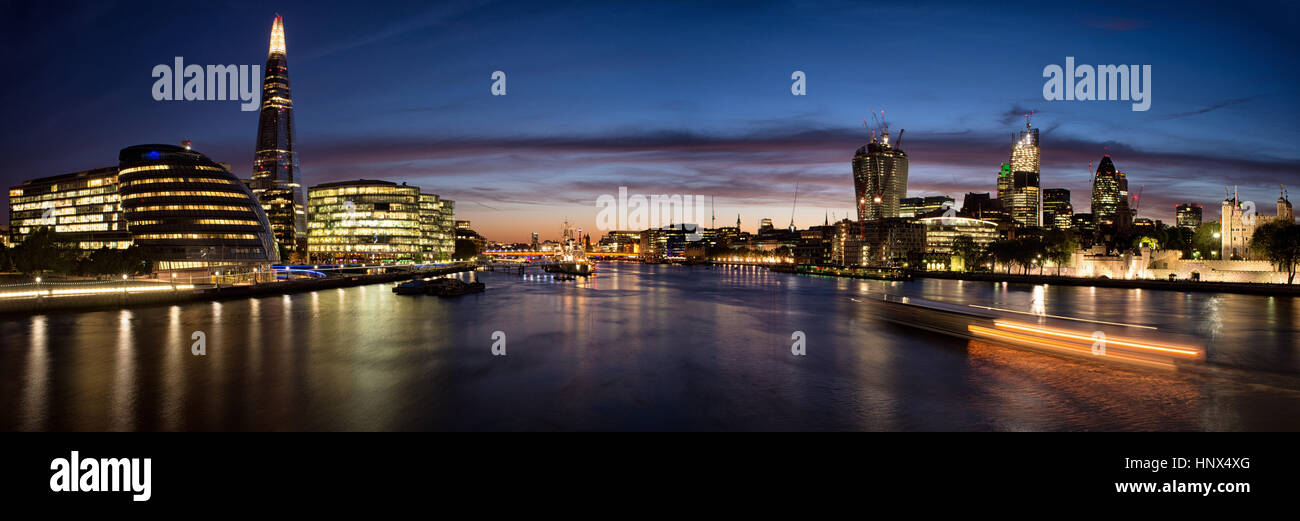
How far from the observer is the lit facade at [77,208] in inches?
4491

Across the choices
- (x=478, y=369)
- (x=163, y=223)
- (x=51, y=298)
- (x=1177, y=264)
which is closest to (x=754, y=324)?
(x=478, y=369)

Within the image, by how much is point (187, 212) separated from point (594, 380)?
11232 cm

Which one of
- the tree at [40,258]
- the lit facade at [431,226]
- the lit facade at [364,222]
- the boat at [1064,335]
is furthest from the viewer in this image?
the lit facade at [431,226]

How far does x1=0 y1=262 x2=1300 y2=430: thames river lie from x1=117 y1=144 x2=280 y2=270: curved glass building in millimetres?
71931

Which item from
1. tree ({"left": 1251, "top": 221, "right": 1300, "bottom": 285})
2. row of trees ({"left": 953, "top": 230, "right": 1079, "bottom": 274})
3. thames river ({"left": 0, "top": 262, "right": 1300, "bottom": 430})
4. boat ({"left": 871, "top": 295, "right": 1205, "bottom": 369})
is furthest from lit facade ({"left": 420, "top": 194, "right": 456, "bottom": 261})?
tree ({"left": 1251, "top": 221, "right": 1300, "bottom": 285})

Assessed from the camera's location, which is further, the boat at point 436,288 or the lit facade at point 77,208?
the lit facade at point 77,208

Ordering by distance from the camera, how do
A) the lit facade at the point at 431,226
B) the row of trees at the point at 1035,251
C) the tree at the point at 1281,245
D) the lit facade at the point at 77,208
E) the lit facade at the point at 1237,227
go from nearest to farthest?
the tree at the point at 1281,245 → the lit facade at the point at 1237,227 → the row of trees at the point at 1035,251 → the lit facade at the point at 77,208 → the lit facade at the point at 431,226

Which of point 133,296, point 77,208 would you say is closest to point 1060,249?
point 133,296

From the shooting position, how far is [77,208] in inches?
4872

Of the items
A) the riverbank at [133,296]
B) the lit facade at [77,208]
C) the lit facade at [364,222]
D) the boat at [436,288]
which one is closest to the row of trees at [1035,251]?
the boat at [436,288]

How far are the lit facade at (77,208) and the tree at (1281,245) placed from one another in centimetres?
18743

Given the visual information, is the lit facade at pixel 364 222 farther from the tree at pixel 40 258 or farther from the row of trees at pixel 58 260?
the tree at pixel 40 258
